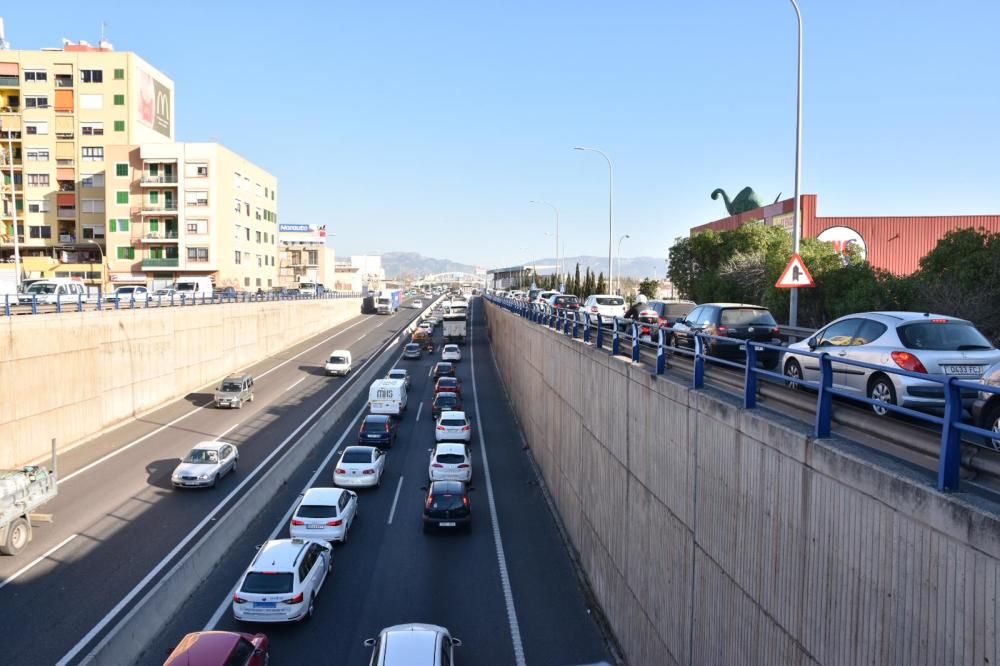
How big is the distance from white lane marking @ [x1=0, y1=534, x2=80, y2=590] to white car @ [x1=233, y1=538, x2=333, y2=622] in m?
6.36

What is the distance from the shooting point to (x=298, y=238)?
596 ft

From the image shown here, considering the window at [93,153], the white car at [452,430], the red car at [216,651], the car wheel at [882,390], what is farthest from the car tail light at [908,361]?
the window at [93,153]

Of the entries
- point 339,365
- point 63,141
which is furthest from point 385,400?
point 63,141

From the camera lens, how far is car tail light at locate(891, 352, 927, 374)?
8.51 metres

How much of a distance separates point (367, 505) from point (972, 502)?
72.5 feet

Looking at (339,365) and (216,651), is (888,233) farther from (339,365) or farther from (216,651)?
(216,651)

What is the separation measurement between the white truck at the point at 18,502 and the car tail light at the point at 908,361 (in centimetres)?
2018

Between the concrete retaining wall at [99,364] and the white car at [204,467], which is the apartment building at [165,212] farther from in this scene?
the white car at [204,467]

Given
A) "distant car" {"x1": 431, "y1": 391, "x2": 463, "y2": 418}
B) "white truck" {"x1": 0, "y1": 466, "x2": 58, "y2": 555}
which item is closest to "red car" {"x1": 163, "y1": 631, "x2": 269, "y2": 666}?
"white truck" {"x1": 0, "y1": 466, "x2": 58, "y2": 555}

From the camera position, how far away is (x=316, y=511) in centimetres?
2047

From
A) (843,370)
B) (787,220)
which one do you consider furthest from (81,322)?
(787,220)

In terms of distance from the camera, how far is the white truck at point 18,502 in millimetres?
18469

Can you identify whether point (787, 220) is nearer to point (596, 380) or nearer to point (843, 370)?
point (596, 380)

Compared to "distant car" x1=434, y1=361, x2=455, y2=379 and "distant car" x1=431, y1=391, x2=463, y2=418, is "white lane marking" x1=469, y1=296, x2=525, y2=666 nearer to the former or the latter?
"distant car" x1=431, y1=391, x2=463, y2=418
